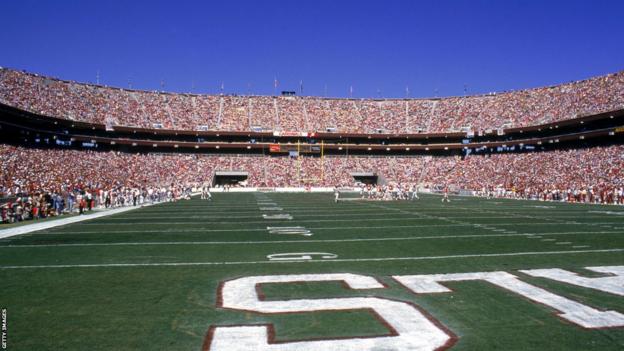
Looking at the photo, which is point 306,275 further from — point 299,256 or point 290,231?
point 290,231

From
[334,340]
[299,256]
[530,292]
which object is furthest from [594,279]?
[299,256]

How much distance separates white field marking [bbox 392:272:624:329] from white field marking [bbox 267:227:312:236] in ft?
21.5

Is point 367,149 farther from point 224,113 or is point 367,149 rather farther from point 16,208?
point 16,208

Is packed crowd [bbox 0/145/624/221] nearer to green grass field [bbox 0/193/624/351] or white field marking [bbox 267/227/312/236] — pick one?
green grass field [bbox 0/193/624/351]

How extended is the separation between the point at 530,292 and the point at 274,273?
3.98 meters

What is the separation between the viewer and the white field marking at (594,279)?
22.4ft

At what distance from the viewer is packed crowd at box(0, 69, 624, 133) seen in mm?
51781

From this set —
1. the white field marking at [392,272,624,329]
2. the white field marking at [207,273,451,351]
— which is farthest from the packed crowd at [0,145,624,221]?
the white field marking at [392,272,624,329]

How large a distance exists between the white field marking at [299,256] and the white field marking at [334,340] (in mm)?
2310

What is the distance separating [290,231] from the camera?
14430 mm

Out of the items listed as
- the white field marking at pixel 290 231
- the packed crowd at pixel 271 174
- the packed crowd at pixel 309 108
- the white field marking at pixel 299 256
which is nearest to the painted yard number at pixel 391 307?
the white field marking at pixel 299 256

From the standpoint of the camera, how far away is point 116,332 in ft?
16.2

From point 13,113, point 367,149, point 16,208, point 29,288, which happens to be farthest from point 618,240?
point 367,149

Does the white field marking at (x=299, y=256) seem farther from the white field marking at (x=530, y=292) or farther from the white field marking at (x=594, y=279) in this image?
the white field marking at (x=594, y=279)
